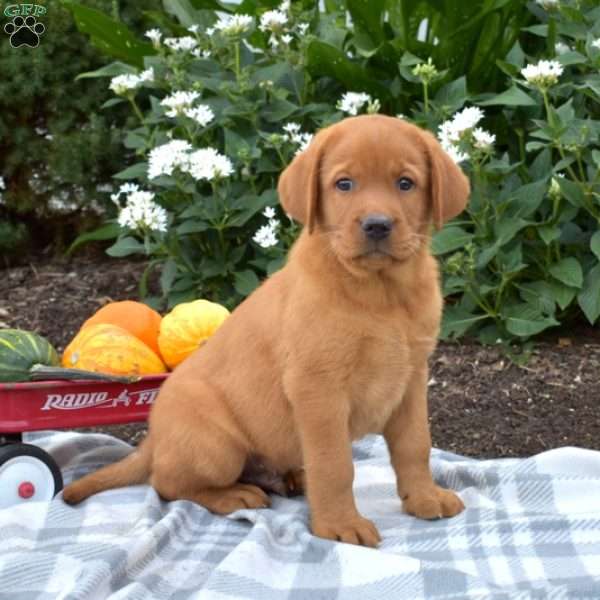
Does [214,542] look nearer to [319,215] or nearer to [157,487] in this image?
[157,487]

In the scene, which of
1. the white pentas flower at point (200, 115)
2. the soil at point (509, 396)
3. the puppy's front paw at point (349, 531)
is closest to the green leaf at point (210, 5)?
the white pentas flower at point (200, 115)

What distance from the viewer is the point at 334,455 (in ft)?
12.3

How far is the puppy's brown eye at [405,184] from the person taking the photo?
3.63 m

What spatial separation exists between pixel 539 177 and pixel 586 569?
2.80 m

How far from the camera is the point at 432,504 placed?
161 inches

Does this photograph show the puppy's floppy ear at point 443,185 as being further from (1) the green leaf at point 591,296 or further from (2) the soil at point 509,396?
(1) the green leaf at point 591,296

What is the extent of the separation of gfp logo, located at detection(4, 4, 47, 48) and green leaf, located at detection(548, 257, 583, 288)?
361 cm

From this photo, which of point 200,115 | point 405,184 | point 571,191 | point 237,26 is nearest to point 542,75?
point 571,191

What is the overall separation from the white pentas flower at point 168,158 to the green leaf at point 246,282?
2.33 feet

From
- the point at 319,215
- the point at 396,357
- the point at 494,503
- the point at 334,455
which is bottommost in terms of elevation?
the point at 494,503

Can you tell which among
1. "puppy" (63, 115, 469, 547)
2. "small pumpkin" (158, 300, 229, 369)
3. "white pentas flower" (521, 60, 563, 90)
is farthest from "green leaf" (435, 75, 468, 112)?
"puppy" (63, 115, 469, 547)

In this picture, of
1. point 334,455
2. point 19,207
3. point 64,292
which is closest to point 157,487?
point 334,455

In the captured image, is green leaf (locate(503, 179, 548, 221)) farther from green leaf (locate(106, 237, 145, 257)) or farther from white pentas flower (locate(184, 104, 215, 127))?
green leaf (locate(106, 237, 145, 257))

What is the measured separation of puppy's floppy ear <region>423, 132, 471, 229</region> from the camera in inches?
145
